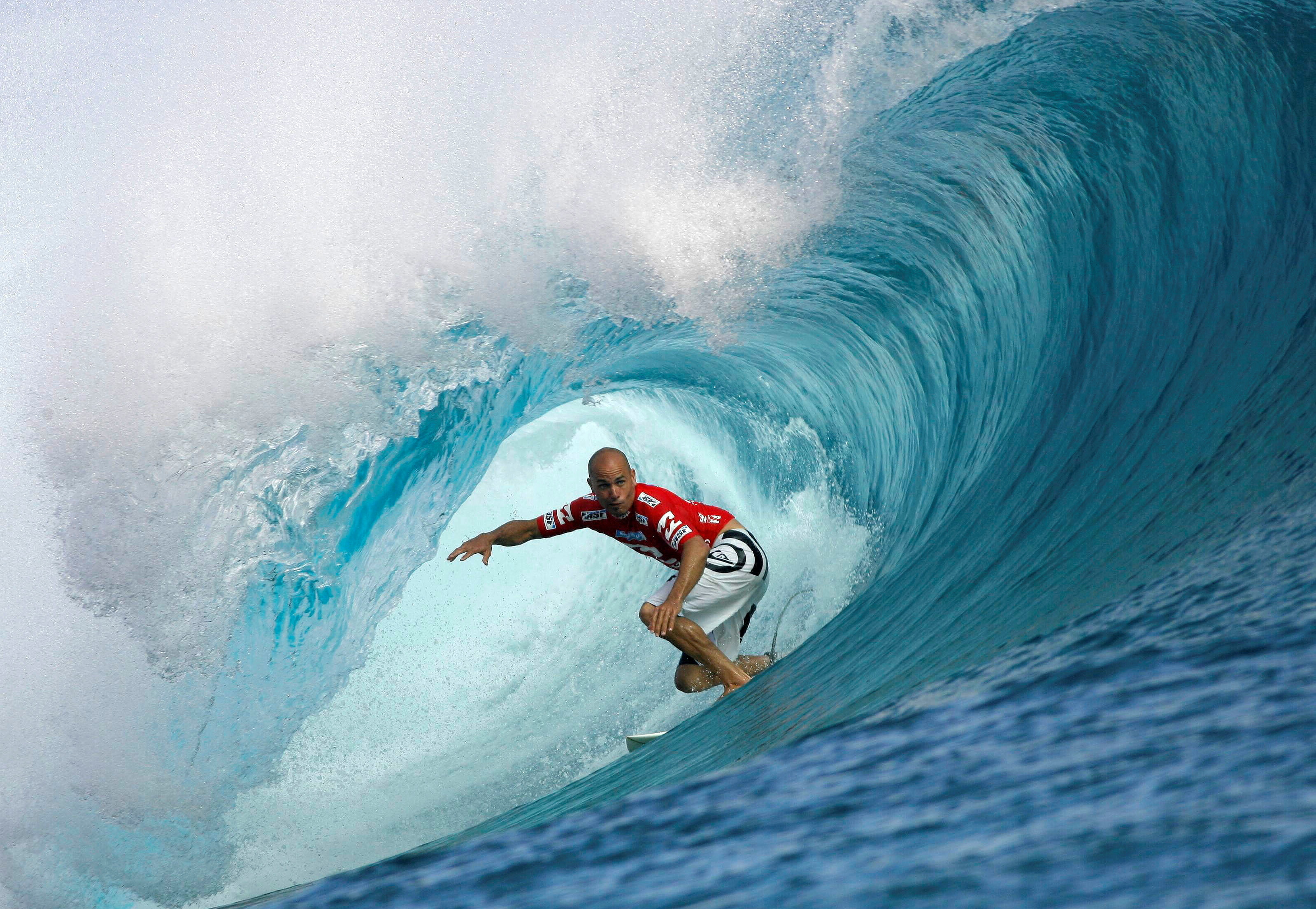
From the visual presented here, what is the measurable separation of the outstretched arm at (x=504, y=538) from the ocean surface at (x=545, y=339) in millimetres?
1231

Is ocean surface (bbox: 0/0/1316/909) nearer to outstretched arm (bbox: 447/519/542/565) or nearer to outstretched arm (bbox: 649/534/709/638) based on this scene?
outstretched arm (bbox: 649/534/709/638)

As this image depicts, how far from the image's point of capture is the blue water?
1049mm

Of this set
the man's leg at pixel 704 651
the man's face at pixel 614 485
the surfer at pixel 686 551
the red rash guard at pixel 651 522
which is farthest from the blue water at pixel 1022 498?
the man's face at pixel 614 485

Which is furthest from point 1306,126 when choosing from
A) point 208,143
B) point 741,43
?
point 208,143

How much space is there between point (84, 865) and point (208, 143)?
385 cm

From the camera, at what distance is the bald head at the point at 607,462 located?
13.6ft

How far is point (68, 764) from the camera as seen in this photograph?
4945mm

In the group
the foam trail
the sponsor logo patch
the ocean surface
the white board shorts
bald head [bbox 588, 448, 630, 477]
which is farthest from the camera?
the foam trail

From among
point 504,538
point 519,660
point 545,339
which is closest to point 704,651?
point 504,538

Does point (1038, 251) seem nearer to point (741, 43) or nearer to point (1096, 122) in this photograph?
point (1096, 122)

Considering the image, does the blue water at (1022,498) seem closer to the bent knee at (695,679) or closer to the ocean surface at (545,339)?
the ocean surface at (545,339)

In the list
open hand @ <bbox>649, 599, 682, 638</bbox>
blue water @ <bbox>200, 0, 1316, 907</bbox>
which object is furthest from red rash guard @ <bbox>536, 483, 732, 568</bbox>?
blue water @ <bbox>200, 0, 1316, 907</bbox>

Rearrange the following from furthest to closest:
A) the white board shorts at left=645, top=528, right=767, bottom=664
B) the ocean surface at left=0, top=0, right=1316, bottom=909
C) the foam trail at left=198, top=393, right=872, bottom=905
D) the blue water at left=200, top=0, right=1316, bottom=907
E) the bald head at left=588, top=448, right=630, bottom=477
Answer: the foam trail at left=198, top=393, right=872, bottom=905 → the white board shorts at left=645, top=528, right=767, bottom=664 → the bald head at left=588, top=448, right=630, bottom=477 → the ocean surface at left=0, top=0, right=1316, bottom=909 → the blue water at left=200, top=0, right=1316, bottom=907

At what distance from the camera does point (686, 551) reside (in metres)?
4.07
